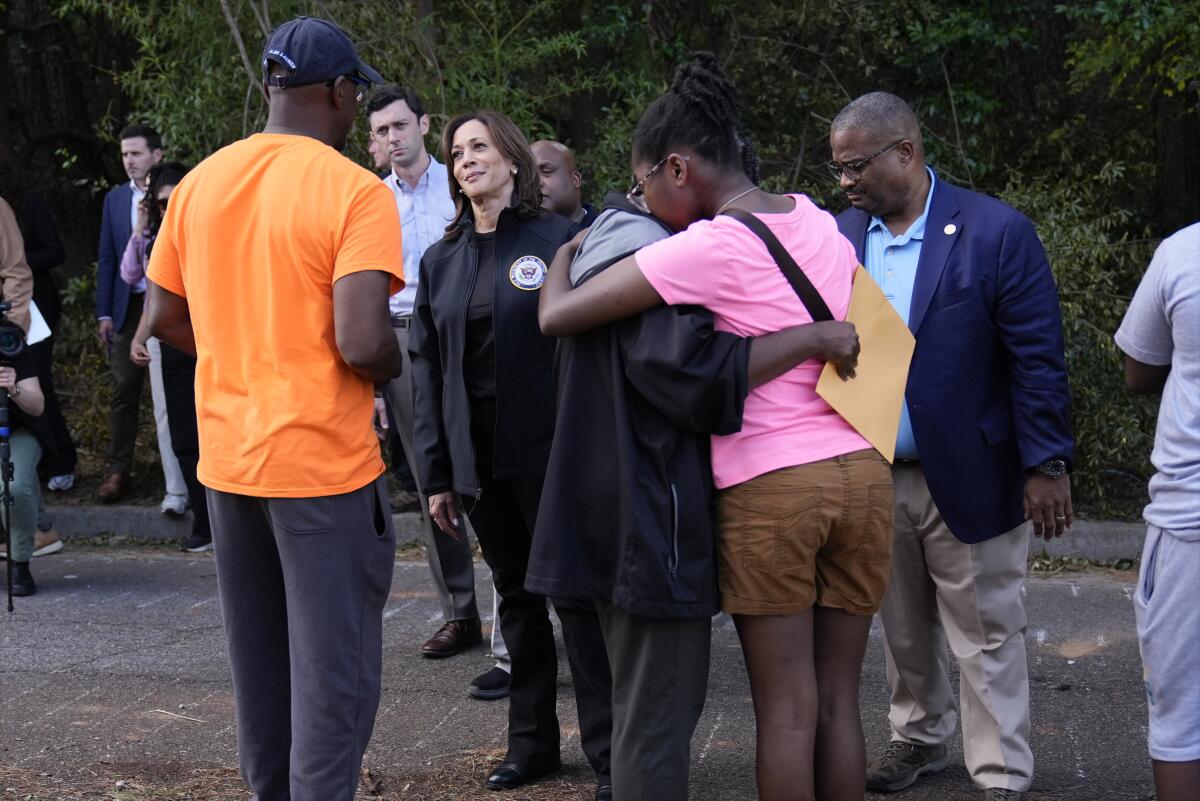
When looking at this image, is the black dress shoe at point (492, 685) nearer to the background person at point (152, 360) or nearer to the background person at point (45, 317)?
the background person at point (45, 317)

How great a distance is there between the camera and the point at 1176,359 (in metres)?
Answer: 3.28

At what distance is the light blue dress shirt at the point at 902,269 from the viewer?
4.11 metres

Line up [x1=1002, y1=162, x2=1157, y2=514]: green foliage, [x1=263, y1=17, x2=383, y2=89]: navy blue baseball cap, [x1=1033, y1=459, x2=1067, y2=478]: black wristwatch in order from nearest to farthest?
1. [x1=263, y1=17, x2=383, y2=89]: navy blue baseball cap
2. [x1=1033, y1=459, x2=1067, y2=478]: black wristwatch
3. [x1=1002, y1=162, x2=1157, y2=514]: green foliage

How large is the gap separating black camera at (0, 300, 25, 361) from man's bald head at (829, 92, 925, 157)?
14.0ft

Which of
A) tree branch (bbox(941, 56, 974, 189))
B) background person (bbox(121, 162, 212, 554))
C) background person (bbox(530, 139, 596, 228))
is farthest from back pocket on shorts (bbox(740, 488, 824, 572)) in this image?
tree branch (bbox(941, 56, 974, 189))

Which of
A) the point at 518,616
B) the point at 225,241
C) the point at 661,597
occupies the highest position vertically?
the point at 225,241

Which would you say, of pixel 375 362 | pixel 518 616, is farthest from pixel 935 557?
pixel 375 362

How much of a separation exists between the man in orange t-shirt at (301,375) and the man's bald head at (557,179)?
2.17m

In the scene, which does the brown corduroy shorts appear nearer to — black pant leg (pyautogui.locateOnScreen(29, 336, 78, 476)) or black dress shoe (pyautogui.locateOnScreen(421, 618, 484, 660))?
black dress shoe (pyautogui.locateOnScreen(421, 618, 484, 660))

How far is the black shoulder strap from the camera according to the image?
119 inches

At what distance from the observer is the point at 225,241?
3.36 meters

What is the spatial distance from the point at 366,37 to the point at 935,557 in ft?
18.3

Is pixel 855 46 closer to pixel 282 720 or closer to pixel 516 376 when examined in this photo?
pixel 516 376

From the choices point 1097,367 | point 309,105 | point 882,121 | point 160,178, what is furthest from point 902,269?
point 160,178
